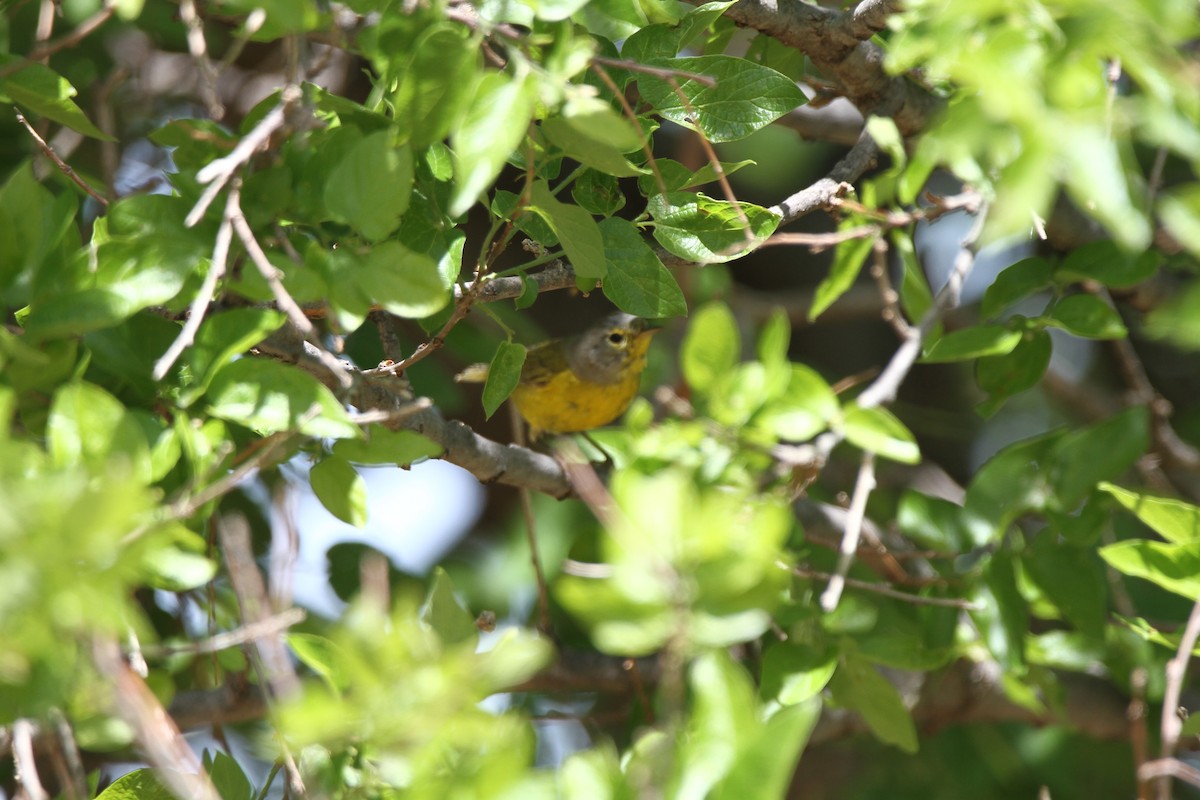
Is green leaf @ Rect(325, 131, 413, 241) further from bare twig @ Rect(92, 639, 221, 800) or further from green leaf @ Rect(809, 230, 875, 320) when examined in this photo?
green leaf @ Rect(809, 230, 875, 320)

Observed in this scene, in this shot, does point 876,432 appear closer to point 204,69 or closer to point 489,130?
point 489,130

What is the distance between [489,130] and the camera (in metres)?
1.34

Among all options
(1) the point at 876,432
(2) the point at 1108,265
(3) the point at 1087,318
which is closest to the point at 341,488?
(1) the point at 876,432

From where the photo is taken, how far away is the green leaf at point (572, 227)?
1.89 metres

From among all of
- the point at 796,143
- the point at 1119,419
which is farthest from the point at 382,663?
the point at 796,143

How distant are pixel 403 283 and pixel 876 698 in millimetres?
1501

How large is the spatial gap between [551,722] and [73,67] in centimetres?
257

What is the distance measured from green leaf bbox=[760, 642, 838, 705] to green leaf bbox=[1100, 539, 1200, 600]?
590mm

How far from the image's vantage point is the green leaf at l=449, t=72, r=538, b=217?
1312 millimetres

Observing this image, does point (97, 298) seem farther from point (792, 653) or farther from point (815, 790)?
point (815, 790)

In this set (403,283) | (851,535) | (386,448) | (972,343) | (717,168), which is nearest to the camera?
(403,283)

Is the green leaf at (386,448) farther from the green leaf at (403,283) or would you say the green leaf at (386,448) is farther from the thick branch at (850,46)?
the thick branch at (850,46)

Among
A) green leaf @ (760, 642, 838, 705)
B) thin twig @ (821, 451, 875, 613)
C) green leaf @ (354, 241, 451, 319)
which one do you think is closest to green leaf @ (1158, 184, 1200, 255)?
thin twig @ (821, 451, 875, 613)

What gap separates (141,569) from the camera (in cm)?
125
